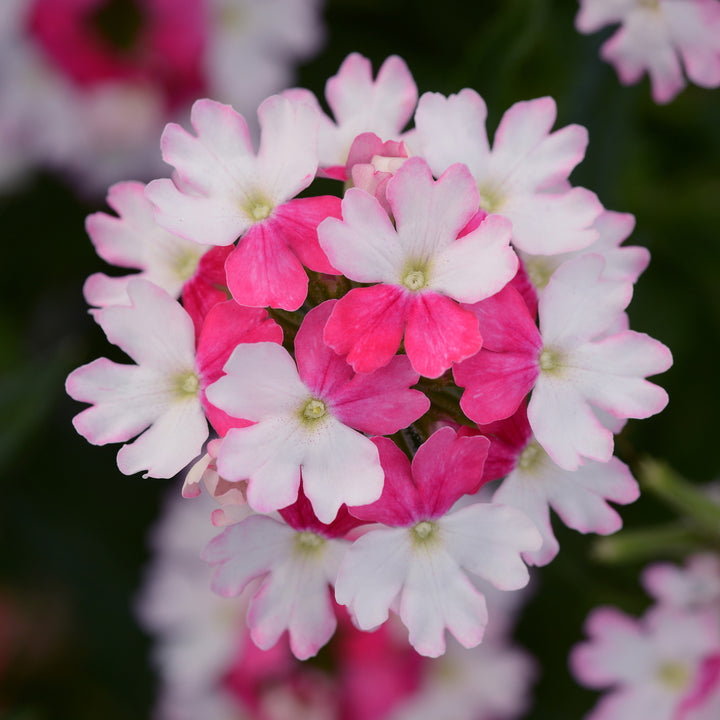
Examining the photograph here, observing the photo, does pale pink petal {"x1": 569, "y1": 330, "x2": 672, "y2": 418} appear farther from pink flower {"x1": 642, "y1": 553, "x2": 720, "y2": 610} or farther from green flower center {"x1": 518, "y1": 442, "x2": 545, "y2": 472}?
pink flower {"x1": 642, "y1": 553, "x2": 720, "y2": 610}

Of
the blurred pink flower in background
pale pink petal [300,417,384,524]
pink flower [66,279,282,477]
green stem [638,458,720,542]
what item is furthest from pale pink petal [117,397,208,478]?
the blurred pink flower in background

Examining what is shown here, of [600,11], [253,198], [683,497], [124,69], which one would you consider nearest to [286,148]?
[253,198]

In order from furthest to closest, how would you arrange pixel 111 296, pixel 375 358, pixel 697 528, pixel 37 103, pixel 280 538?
pixel 37 103
pixel 697 528
pixel 111 296
pixel 280 538
pixel 375 358

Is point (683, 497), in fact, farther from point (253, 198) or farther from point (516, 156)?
point (253, 198)

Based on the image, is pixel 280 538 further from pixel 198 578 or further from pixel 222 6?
pixel 222 6

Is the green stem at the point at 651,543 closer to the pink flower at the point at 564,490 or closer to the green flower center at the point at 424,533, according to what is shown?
the pink flower at the point at 564,490

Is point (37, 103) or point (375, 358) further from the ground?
point (375, 358)

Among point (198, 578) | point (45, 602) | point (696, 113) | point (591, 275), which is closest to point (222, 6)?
point (696, 113)
